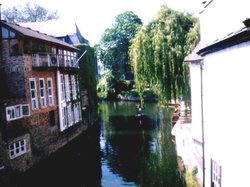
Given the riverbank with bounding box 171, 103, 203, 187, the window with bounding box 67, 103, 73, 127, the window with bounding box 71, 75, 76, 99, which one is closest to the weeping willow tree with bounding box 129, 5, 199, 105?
the riverbank with bounding box 171, 103, 203, 187

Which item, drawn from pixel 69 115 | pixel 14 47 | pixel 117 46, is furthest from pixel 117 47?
pixel 14 47

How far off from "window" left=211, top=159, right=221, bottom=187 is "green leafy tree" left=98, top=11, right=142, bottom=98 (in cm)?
6130

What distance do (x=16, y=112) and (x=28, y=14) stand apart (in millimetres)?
59680

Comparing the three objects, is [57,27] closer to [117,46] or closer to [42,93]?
[117,46]

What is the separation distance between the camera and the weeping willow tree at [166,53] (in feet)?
96.0

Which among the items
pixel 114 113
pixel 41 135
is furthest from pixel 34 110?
pixel 114 113

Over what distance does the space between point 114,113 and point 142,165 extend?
28806 mm

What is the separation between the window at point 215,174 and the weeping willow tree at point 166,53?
17231 millimetres

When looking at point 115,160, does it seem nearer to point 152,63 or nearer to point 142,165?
point 142,165

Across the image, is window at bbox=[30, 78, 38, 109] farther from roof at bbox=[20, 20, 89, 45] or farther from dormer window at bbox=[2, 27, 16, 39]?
roof at bbox=[20, 20, 89, 45]

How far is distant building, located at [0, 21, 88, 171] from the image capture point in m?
23.0

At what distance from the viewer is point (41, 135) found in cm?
2741

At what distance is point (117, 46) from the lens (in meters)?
72.6

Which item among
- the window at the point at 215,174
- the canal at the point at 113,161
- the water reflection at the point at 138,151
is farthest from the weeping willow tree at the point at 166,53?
the window at the point at 215,174
